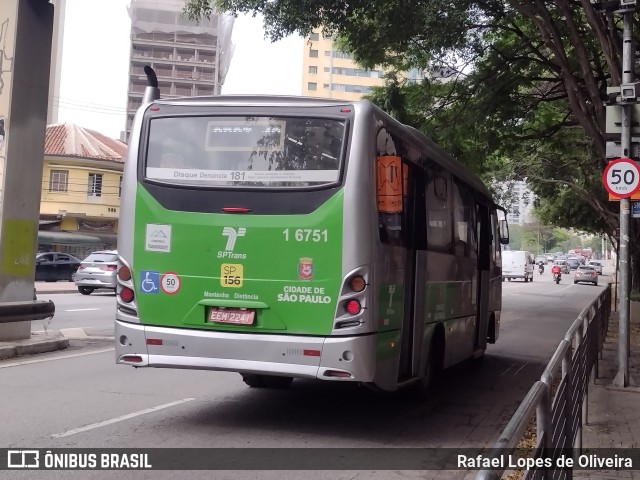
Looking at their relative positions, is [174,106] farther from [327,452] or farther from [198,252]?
[327,452]

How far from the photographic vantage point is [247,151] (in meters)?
6.85

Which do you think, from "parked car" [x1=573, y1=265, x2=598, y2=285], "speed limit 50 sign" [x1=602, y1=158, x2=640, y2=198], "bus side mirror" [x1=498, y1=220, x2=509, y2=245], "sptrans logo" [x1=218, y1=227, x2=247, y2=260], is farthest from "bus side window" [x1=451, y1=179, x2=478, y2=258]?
"parked car" [x1=573, y1=265, x2=598, y2=285]

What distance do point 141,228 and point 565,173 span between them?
2806 centimetres

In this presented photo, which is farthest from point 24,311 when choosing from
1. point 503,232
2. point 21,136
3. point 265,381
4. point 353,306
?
point 503,232

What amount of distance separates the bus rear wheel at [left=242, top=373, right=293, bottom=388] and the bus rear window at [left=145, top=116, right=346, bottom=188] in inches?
118

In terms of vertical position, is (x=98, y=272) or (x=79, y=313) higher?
(x=98, y=272)

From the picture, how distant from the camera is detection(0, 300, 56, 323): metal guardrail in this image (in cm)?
1081

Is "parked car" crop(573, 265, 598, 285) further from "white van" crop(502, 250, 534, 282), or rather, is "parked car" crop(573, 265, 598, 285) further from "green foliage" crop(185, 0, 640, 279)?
"green foliage" crop(185, 0, 640, 279)

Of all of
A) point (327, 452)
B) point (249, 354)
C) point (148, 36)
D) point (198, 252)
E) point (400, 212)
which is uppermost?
point (148, 36)

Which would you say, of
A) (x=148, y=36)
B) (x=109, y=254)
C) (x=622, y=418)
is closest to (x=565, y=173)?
(x=109, y=254)

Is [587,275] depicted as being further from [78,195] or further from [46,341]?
[46,341]

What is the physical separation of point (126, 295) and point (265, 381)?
8.42 ft

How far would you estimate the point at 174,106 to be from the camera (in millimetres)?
7203

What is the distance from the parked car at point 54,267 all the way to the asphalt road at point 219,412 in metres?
23.3
